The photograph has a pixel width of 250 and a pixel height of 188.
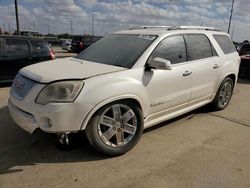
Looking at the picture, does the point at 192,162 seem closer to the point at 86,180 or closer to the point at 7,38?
the point at 86,180

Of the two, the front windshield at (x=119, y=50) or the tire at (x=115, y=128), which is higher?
the front windshield at (x=119, y=50)

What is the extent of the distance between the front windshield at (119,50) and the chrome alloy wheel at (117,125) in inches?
26.0

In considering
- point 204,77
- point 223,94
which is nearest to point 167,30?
point 204,77

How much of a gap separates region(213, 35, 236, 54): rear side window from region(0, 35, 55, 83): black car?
5294 millimetres

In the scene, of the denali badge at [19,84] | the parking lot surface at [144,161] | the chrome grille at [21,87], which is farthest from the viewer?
the denali badge at [19,84]

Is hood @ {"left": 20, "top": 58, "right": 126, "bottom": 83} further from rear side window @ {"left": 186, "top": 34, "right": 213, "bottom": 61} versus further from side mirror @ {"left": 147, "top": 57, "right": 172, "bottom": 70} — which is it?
rear side window @ {"left": 186, "top": 34, "right": 213, "bottom": 61}

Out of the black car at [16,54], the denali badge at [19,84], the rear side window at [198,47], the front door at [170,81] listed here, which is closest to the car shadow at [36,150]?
the denali badge at [19,84]

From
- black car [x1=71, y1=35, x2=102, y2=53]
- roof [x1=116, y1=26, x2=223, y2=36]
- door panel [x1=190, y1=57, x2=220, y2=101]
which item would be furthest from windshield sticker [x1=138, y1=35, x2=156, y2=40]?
black car [x1=71, y1=35, x2=102, y2=53]

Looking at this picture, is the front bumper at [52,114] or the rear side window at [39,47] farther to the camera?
the rear side window at [39,47]

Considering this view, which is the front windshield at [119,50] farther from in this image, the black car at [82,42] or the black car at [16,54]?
the black car at [82,42]

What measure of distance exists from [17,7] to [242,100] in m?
15.0

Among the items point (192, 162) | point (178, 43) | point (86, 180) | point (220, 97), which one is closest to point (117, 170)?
point (86, 180)

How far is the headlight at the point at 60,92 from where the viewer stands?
3.31 meters

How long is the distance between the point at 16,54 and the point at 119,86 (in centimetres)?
559
